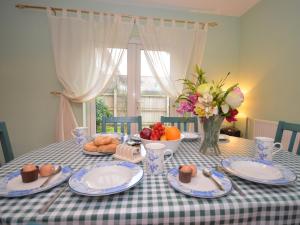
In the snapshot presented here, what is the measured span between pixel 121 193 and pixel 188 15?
8.84 feet

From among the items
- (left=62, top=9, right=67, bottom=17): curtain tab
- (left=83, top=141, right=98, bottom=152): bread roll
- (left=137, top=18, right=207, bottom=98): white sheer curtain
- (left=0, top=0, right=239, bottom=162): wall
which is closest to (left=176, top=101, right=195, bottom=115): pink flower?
(left=83, top=141, right=98, bottom=152): bread roll

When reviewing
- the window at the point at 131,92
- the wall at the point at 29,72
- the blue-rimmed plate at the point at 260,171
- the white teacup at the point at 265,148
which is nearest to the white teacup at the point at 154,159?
the blue-rimmed plate at the point at 260,171

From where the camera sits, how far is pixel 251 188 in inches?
24.6

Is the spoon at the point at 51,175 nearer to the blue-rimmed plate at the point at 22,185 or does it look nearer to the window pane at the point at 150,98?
the blue-rimmed plate at the point at 22,185

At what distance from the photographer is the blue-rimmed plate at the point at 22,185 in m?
0.55

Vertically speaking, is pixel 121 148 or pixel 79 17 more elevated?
pixel 79 17

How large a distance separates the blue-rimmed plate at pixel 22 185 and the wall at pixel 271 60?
225 cm

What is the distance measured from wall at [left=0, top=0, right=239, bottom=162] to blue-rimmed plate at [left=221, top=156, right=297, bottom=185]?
2.17 meters

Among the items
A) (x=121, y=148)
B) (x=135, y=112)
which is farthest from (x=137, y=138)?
(x=135, y=112)

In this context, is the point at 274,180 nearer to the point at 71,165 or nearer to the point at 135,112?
the point at 71,165

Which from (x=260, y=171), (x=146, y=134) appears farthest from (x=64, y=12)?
(x=260, y=171)

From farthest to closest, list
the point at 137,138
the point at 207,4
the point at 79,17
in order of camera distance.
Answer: the point at 207,4, the point at 79,17, the point at 137,138

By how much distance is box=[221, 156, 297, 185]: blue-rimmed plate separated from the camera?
0.64 meters

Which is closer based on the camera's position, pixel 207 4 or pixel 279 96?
pixel 279 96
